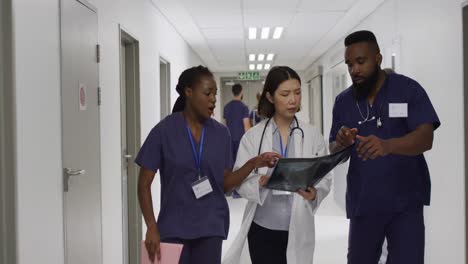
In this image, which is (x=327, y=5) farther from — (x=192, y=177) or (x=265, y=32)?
(x=192, y=177)

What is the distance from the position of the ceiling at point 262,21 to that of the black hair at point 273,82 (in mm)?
3308

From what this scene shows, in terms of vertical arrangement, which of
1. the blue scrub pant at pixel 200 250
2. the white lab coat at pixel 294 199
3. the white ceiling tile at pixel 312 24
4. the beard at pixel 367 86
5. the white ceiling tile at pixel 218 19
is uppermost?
the white ceiling tile at pixel 312 24

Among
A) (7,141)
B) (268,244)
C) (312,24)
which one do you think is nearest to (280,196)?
(268,244)

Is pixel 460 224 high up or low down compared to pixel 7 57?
down

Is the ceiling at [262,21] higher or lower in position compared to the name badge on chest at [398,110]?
higher

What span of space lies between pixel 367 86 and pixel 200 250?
99 cm

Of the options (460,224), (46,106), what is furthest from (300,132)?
(460,224)

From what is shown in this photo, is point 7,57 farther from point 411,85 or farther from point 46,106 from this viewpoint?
point 411,85

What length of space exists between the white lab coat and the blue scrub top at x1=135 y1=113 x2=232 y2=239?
0.29ft

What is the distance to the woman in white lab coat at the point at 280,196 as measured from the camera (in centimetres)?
219

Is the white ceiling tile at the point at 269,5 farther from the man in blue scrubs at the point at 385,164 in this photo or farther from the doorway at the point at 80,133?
the man in blue scrubs at the point at 385,164

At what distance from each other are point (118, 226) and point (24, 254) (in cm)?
165

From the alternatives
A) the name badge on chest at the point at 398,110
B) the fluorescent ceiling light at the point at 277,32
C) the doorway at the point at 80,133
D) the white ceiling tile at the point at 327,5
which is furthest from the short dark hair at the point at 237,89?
the name badge on chest at the point at 398,110

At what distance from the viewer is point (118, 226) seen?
153 inches
